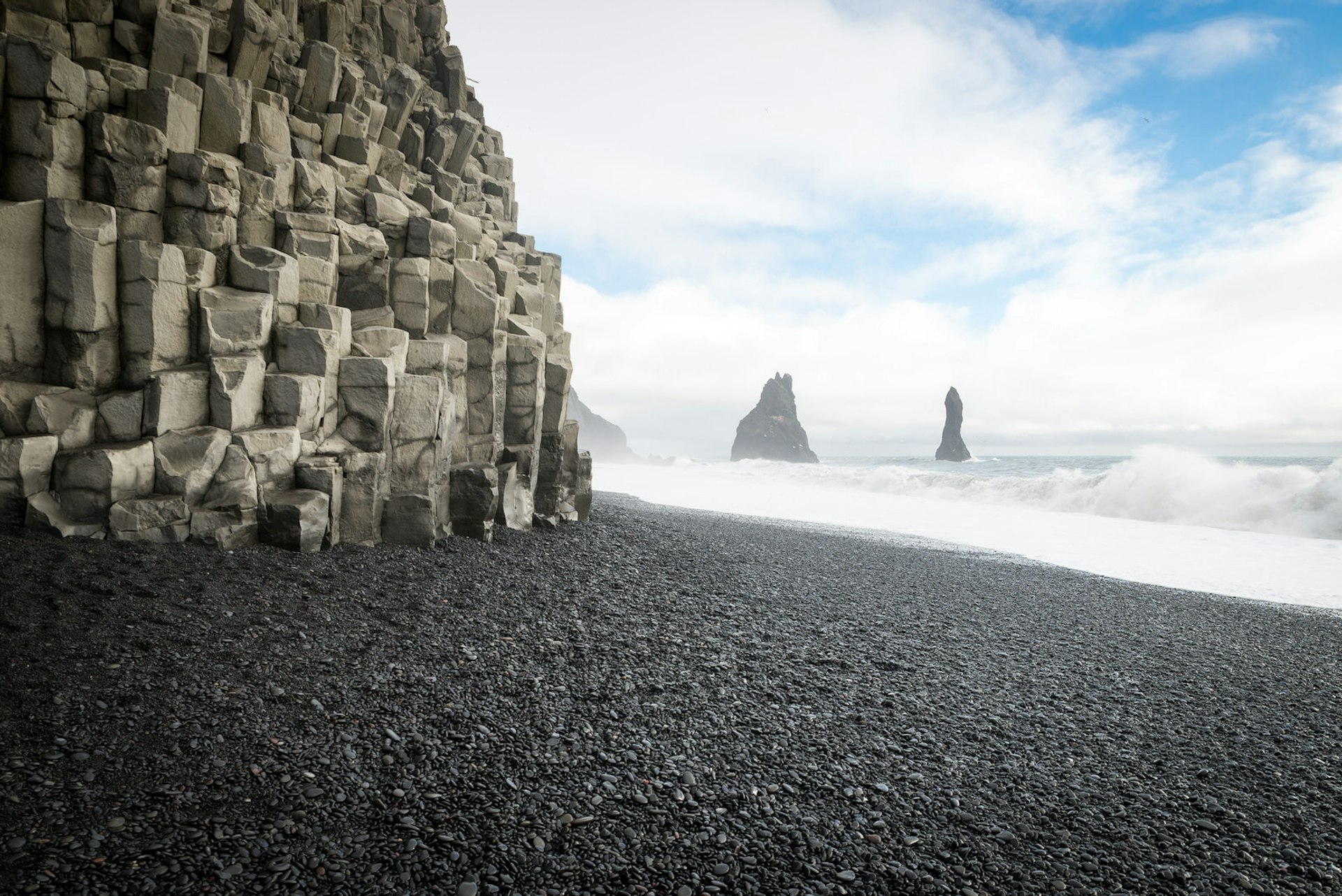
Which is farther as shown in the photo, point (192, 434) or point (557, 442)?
point (557, 442)

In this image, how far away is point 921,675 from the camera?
298 inches

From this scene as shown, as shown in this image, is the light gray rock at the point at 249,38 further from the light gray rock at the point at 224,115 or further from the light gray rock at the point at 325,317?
the light gray rock at the point at 325,317

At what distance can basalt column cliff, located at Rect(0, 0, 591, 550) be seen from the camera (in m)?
8.96

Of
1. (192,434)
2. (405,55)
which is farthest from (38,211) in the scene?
(405,55)

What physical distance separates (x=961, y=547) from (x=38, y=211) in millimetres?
19588

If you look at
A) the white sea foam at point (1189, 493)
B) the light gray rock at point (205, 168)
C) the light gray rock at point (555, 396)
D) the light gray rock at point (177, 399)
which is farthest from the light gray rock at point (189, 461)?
the white sea foam at point (1189, 493)

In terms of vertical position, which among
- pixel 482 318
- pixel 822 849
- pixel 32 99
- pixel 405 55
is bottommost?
pixel 822 849

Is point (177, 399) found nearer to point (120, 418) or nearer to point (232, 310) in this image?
point (120, 418)

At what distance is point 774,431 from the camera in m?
105

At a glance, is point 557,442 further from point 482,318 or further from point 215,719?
point 215,719

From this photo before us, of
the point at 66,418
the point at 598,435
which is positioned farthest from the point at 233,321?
the point at 598,435

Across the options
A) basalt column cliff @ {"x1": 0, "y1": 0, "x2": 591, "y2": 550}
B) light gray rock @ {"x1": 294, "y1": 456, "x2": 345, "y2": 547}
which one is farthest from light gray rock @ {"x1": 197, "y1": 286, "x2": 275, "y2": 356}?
light gray rock @ {"x1": 294, "y1": 456, "x2": 345, "y2": 547}

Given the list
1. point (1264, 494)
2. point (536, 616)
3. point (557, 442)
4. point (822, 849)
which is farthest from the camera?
point (1264, 494)

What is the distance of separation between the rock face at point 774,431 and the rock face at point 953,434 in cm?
1860
